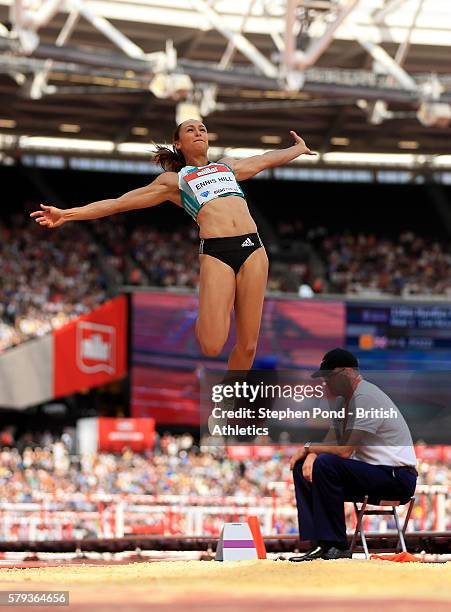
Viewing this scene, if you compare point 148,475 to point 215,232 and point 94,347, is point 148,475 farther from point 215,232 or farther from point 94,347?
point 215,232

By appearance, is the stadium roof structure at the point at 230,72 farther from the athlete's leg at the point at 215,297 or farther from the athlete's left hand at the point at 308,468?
the athlete's left hand at the point at 308,468

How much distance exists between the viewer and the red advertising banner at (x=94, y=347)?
87.2 feet

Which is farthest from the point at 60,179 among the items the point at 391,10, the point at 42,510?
the point at 42,510

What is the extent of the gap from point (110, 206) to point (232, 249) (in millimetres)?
812

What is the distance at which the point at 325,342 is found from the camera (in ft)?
88.0

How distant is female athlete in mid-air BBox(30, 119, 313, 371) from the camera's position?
23.7 feet

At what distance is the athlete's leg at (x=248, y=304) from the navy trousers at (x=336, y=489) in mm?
916

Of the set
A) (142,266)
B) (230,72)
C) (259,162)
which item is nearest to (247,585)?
(259,162)

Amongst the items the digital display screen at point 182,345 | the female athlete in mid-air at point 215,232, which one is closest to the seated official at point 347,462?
the female athlete in mid-air at point 215,232

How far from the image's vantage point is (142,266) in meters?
31.3

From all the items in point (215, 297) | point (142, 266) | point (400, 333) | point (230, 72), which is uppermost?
point (230, 72)

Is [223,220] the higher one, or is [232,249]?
[223,220]

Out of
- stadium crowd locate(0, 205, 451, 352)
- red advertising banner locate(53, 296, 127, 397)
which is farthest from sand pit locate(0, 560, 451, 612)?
stadium crowd locate(0, 205, 451, 352)

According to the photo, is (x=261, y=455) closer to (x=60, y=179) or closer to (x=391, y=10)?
(x=391, y=10)
